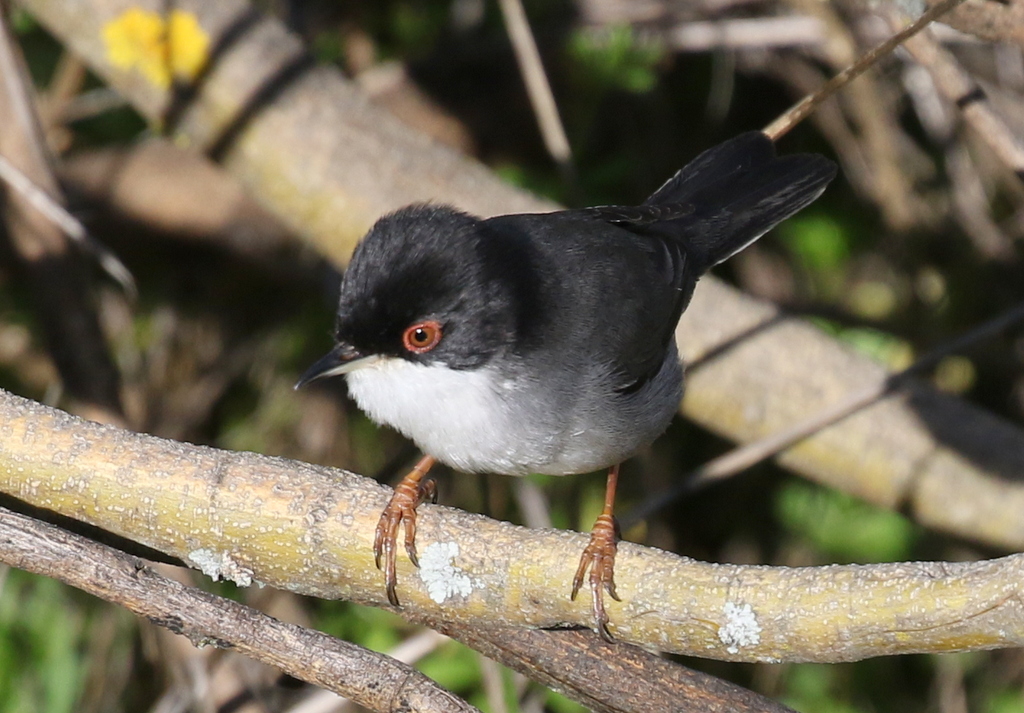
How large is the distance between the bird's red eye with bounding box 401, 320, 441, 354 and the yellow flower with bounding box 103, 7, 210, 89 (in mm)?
2114

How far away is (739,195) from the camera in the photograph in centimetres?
396

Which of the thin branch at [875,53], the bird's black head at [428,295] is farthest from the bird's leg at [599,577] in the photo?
the thin branch at [875,53]

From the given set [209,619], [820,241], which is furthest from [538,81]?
[209,619]

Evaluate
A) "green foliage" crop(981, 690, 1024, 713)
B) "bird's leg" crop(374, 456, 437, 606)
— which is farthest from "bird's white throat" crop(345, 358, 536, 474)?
"green foliage" crop(981, 690, 1024, 713)

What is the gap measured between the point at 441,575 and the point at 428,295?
770 millimetres

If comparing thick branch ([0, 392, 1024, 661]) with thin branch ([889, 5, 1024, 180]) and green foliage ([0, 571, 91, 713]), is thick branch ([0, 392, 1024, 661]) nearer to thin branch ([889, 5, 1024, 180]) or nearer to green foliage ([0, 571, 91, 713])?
thin branch ([889, 5, 1024, 180])

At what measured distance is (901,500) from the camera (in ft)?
14.3

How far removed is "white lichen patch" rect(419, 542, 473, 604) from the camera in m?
2.43

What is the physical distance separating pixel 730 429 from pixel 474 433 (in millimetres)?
1728

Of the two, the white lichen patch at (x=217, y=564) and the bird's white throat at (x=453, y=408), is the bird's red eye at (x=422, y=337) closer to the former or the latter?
the bird's white throat at (x=453, y=408)

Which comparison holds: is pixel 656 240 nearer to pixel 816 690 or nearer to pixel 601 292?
pixel 601 292

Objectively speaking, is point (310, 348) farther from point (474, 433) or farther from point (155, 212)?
point (474, 433)

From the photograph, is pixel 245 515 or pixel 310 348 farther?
pixel 310 348

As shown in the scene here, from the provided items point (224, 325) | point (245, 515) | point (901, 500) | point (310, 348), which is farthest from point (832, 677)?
point (245, 515)
